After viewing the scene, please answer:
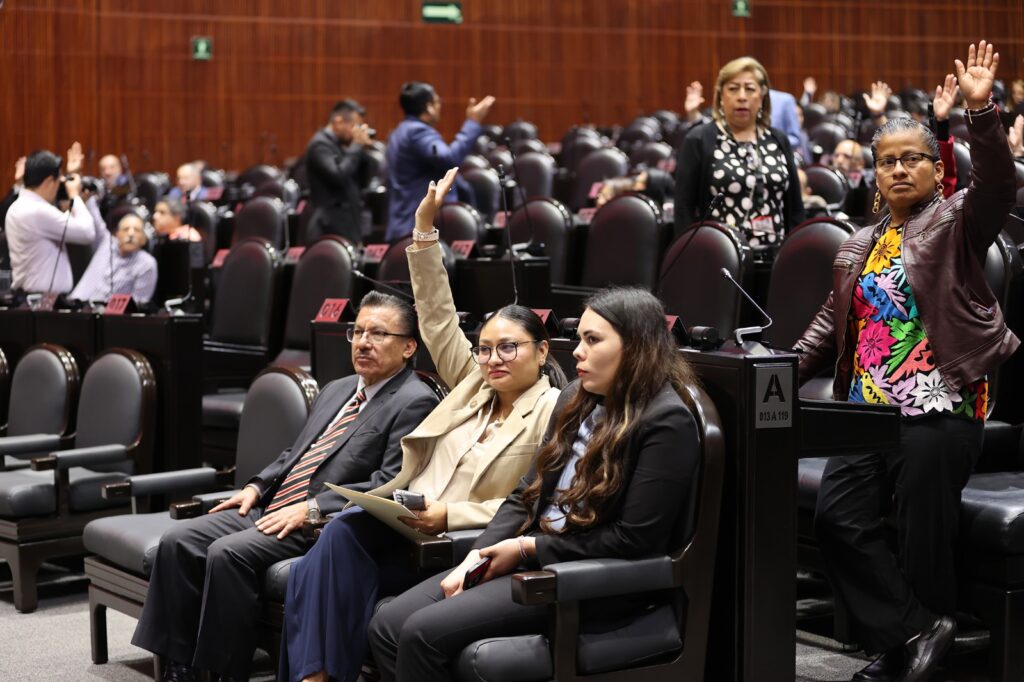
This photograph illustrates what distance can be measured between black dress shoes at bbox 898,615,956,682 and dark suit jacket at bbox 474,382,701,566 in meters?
0.60

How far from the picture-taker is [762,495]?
2170 millimetres

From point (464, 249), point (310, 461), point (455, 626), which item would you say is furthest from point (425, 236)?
point (464, 249)

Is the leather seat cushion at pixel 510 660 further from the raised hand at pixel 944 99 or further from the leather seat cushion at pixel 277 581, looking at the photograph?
the raised hand at pixel 944 99

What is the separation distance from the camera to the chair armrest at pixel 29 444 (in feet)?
12.7

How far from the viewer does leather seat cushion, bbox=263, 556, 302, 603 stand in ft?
8.61

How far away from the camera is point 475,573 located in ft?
7.26

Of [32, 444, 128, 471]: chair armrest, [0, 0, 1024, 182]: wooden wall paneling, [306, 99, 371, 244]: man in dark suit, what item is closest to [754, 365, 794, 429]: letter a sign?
[32, 444, 128, 471]: chair armrest

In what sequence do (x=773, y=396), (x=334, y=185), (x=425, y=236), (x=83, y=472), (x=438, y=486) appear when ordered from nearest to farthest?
1. (x=773, y=396)
2. (x=438, y=486)
3. (x=425, y=236)
4. (x=83, y=472)
5. (x=334, y=185)

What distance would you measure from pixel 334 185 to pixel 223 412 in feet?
6.70

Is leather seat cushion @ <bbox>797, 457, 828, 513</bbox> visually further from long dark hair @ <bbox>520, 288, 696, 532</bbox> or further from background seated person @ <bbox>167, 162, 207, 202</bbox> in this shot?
background seated person @ <bbox>167, 162, 207, 202</bbox>

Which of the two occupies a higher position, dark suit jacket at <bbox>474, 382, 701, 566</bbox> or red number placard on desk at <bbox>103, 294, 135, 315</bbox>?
red number placard on desk at <bbox>103, 294, 135, 315</bbox>

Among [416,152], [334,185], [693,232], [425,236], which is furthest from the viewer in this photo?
[334,185]

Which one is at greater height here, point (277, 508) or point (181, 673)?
point (277, 508)

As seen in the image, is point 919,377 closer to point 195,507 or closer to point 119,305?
point 195,507
